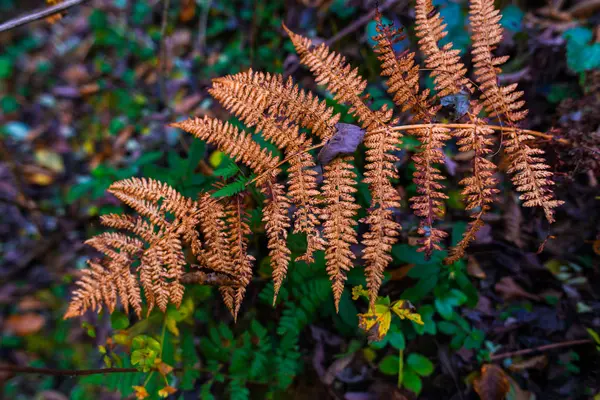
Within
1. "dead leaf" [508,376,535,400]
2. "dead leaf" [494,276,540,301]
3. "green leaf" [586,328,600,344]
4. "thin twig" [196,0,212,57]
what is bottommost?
"dead leaf" [508,376,535,400]

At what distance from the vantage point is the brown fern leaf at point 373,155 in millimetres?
1369

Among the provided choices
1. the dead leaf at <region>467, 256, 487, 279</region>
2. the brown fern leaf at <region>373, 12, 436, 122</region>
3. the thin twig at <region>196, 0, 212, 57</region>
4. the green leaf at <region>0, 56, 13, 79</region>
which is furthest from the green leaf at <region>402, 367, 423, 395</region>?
the green leaf at <region>0, 56, 13, 79</region>

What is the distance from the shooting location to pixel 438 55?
148 cm

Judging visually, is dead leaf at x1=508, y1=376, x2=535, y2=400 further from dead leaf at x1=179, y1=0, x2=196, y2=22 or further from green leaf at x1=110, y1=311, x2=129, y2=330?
dead leaf at x1=179, y1=0, x2=196, y2=22

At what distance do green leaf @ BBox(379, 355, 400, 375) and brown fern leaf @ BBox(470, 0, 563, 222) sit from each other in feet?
3.24

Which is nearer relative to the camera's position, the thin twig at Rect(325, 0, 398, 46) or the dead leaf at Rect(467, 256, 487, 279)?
the dead leaf at Rect(467, 256, 487, 279)

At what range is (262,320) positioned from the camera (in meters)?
1.98

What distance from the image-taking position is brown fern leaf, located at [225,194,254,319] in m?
1.47

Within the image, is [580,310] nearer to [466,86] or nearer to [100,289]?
[466,86]

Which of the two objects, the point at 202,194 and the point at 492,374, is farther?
the point at 492,374

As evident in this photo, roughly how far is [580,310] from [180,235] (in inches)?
80.0

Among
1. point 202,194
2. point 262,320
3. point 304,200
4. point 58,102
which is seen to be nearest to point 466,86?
point 304,200

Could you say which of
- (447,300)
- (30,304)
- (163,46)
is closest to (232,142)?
(447,300)

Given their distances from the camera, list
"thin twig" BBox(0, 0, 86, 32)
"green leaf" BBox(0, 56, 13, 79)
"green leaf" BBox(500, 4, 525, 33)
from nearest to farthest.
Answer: "thin twig" BBox(0, 0, 86, 32), "green leaf" BBox(500, 4, 525, 33), "green leaf" BBox(0, 56, 13, 79)
